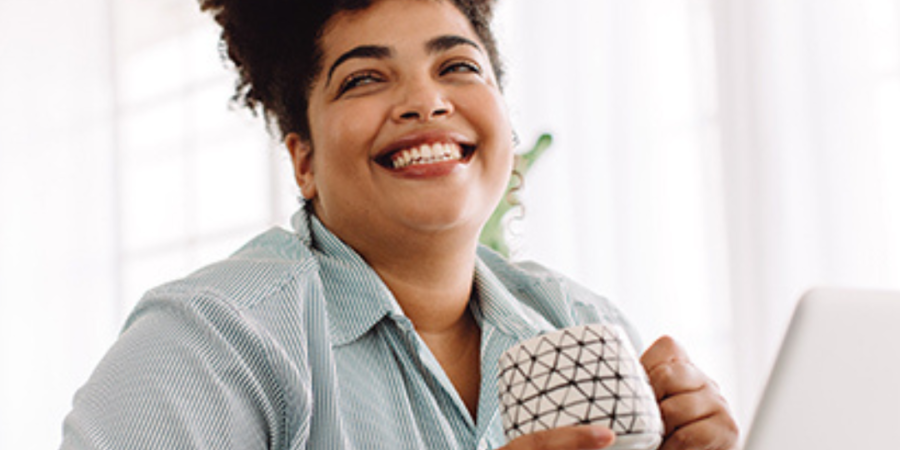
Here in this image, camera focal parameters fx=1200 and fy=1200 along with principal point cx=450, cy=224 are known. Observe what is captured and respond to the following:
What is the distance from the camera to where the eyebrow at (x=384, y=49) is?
1.40m

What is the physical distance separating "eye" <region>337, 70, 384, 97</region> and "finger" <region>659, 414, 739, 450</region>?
566 mm

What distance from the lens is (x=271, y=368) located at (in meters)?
1.15

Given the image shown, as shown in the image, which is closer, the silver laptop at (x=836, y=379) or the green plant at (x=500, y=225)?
the silver laptop at (x=836, y=379)

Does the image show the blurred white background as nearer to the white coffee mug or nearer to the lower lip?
the lower lip

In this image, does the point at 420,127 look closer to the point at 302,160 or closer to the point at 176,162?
the point at 302,160

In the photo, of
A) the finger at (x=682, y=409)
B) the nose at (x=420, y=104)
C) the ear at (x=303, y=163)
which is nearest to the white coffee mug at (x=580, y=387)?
the finger at (x=682, y=409)

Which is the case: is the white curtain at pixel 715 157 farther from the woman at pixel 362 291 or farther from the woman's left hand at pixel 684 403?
the woman's left hand at pixel 684 403

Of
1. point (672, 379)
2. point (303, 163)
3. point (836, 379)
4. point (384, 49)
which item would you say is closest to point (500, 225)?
point (303, 163)

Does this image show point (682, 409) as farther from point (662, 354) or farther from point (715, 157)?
point (715, 157)

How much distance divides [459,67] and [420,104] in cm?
11

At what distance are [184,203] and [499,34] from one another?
3.29 meters

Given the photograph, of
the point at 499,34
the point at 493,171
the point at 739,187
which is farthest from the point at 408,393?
the point at 739,187

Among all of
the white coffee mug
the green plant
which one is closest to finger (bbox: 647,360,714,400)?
the white coffee mug

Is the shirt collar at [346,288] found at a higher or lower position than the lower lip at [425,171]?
lower
